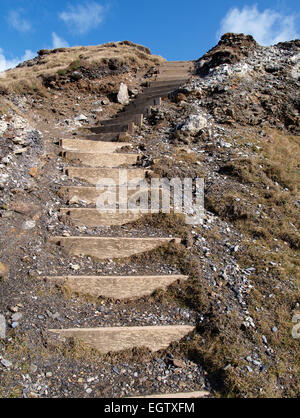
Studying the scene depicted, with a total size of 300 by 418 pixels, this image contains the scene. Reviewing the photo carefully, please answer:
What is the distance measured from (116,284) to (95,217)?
1.87 m

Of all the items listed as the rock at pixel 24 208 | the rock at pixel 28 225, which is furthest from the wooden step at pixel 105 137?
the rock at pixel 28 225

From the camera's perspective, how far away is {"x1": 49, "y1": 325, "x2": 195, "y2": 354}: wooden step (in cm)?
416

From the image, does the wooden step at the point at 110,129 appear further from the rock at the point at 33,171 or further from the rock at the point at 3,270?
the rock at the point at 3,270

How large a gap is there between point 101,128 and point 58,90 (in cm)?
406

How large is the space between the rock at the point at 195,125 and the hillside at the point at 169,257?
0.05 metres

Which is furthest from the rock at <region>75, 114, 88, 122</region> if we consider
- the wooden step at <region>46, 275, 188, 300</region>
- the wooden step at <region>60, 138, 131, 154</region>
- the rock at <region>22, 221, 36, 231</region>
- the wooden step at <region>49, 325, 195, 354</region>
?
the wooden step at <region>49, 325, 195, 354</region>

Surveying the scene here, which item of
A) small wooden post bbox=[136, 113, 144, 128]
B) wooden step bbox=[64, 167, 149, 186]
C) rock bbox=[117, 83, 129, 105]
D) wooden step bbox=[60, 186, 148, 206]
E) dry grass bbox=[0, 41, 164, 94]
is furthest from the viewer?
rock bbox=[117, 83, 129, 105]

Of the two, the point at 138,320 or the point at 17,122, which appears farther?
Answer: the point at 17,122

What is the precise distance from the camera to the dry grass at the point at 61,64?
11938 millimetres

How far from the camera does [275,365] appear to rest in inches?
156

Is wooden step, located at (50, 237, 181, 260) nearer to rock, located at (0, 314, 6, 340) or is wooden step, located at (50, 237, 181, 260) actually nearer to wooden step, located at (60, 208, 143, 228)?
wooden step, located at (60, 208, 143, 228)

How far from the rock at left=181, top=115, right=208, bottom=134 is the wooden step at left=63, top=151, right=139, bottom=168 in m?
2.38

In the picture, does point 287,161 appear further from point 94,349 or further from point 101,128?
point 94,349
